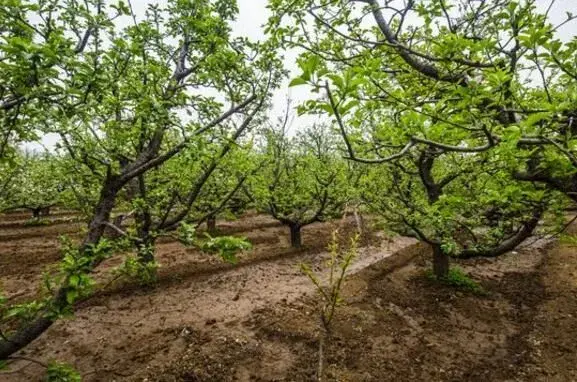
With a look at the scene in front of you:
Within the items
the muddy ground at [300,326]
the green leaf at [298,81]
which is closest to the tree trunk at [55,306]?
the muddy ground at [300,326]

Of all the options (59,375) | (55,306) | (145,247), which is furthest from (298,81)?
(59,375)

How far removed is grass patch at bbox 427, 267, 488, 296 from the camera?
1126cm

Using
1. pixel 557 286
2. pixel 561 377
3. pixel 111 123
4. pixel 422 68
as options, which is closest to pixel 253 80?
pixel 111 123

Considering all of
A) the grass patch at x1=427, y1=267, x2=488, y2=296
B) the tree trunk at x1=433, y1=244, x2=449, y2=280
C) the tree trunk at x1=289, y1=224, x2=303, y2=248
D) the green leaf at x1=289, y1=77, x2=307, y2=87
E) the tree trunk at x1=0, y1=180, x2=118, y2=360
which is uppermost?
the green leaf at x1=289, y1=77, x2=307, y2=87

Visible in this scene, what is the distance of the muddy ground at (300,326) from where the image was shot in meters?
6.69

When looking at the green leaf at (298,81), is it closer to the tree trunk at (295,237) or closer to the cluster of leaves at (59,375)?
the cluster of leaves at (59,375)

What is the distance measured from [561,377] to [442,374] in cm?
246

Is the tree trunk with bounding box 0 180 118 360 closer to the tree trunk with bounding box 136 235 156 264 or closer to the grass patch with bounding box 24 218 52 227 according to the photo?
the tree trunk with bounding box 136 235 156 264

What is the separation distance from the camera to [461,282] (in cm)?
1159

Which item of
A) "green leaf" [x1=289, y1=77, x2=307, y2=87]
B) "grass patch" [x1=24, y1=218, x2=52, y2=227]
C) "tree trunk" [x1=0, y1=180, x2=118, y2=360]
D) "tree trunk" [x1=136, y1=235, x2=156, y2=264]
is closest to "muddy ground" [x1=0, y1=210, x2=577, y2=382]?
"tree trunk" [x1=136, y1=235, x2=156, y2=264]

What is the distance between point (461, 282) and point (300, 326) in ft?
21.9

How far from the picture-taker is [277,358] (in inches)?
277

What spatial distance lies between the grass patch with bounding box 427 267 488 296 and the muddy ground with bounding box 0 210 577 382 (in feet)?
0.95

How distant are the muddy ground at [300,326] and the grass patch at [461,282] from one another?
0.95 ft
